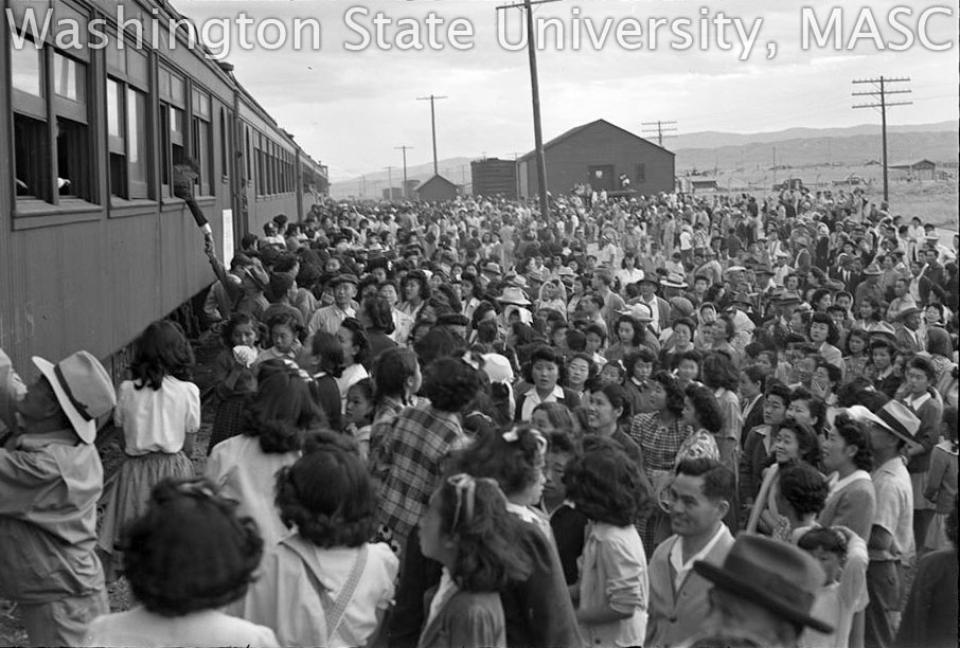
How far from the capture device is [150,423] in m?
5.41

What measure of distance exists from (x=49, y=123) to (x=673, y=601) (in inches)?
178

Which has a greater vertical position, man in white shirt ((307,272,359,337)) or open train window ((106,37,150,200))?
open train window ((106,37,150,200))

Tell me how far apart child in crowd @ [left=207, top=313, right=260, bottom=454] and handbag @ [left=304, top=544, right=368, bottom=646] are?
1.97 m

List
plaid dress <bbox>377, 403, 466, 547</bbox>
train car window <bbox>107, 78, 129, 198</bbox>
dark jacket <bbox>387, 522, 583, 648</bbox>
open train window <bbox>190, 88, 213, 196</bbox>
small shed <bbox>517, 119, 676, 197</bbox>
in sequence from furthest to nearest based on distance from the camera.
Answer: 1. small shed <bbox>517, 119, 676, 197</bbox>
2. open train window <bbox>190, 88, 213, 196</bbox>
3. train car window <bbox>107, 78, 129, 198</bbox>
4. plaid dress <bbox>377, 403, 466, 547</bbox>
5. dark jacket <bbox>387, 522, 583, 648</bbox>

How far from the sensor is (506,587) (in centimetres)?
330

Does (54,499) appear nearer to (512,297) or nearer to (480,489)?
(480,489)

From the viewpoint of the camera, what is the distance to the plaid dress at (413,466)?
4.52 meters

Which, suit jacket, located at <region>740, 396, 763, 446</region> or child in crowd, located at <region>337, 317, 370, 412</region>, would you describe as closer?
child in crowd, located at <region>337, 317, 370, 412</region>

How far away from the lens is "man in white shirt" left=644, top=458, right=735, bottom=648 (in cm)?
416

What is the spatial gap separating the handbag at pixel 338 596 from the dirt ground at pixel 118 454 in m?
2.53

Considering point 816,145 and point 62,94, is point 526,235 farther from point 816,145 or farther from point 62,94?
point 816,145

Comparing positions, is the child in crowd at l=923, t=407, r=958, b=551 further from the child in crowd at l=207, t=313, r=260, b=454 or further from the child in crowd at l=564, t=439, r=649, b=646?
the child in crowd at l=207, t=313, r=260, b=454

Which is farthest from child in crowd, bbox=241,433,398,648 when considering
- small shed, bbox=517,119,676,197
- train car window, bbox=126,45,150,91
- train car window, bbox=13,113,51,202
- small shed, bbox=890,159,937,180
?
small shed, bbox=890,159,937,180

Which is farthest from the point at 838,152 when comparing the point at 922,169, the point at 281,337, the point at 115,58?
the point at 281,337
